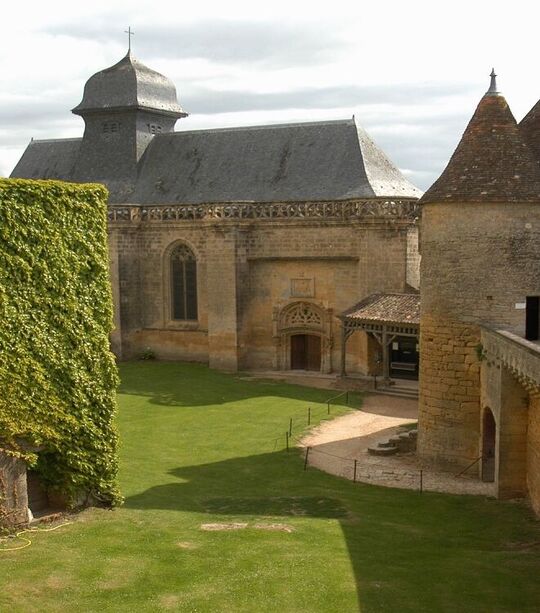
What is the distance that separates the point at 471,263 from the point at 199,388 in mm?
13223

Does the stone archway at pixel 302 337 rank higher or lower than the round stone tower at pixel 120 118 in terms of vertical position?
lower

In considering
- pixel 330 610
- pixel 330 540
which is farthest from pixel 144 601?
pixel 330 540

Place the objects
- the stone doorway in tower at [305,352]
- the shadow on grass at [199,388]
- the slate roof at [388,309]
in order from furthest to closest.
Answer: the stone doorway in tower at [305,352], the shadow on grass at [199,388], the slate roof at [388,309]

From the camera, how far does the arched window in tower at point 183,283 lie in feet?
108

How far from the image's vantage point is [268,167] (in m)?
32.1

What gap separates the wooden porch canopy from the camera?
25.1 metres

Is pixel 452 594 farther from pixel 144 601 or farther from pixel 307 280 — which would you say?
pixel 307 280

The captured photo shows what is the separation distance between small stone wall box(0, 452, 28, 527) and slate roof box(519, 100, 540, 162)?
13.5 metres

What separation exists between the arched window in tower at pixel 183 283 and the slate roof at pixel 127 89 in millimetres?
7546

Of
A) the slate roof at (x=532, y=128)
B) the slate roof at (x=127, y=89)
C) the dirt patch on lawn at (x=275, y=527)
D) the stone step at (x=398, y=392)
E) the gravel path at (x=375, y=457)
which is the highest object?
the slate roof at (x=127, y=89)

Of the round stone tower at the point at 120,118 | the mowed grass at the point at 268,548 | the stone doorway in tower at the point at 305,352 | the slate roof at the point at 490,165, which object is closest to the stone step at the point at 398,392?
the stone doorway in tower at the point at 305,352

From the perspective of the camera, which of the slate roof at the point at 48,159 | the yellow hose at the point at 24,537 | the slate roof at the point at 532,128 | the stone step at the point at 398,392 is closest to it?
the yellow hose at the point at 24,537

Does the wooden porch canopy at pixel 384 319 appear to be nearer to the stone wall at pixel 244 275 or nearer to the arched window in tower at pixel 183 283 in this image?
the stone wall at pixel 244 275

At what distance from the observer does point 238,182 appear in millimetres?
32156
